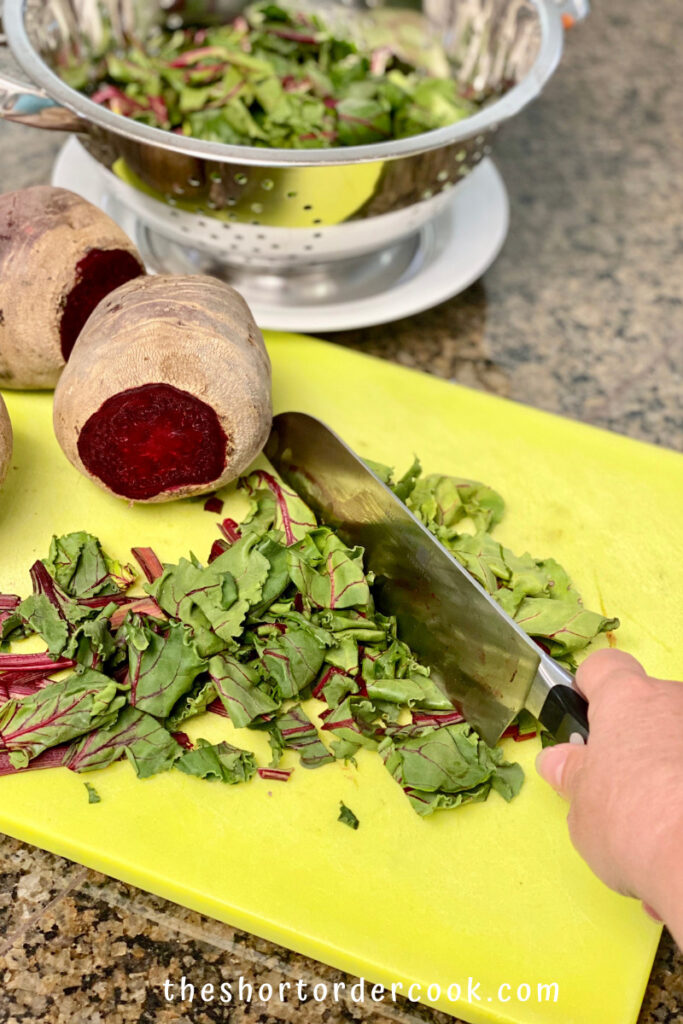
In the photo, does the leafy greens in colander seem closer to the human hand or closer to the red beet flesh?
the red beet flesh

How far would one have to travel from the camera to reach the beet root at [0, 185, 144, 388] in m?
2.11

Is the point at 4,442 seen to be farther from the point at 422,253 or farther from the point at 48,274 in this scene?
the point at 422,253

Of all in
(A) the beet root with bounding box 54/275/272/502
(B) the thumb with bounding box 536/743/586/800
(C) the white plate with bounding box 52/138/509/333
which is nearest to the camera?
(B) the thumb with bounding box 536/743/586/800

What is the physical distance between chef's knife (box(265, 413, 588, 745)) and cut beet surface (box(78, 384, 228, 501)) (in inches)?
8.3

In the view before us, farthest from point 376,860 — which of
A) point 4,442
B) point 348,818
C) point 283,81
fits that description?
point 283,81

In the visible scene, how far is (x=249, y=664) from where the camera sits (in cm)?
180

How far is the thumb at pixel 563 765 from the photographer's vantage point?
1.44m

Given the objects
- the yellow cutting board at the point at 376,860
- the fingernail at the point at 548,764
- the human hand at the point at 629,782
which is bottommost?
the yellow cutting board at the point at 376,860

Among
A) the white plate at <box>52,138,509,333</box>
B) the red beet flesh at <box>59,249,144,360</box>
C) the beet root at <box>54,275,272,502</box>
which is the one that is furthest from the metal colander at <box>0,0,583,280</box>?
the beet root at <box>54,275,272,502</box>

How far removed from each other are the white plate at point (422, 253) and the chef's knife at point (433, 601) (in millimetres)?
485

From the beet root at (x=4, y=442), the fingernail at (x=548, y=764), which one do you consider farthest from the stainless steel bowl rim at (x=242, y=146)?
the fingernail at (x=548, y=764)

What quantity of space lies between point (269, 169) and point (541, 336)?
1042mm

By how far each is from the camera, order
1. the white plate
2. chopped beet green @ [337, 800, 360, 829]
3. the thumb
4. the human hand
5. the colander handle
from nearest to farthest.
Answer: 1. the human hand
2. the thumb
3. chopped beet green @ [337, 800, 360, 829]
4. the colander handle
5. the white plate

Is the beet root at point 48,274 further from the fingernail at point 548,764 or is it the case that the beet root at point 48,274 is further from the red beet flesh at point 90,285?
the fingernail at point 548,764
